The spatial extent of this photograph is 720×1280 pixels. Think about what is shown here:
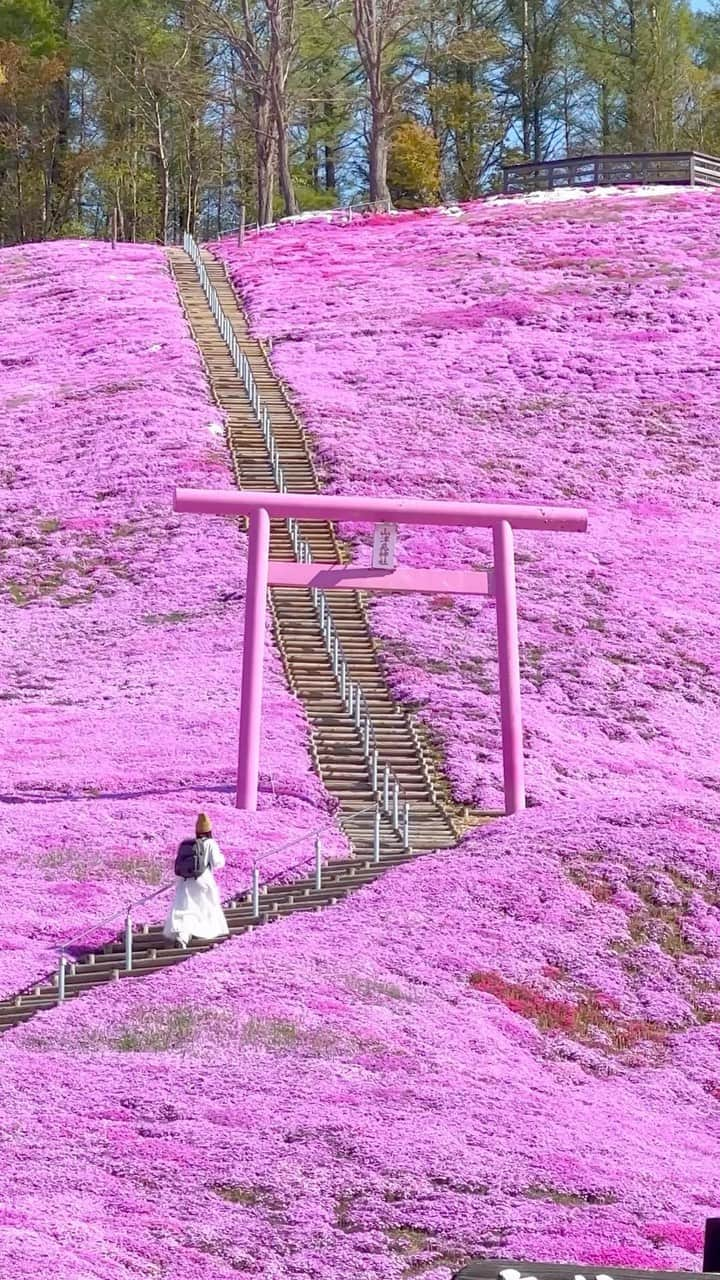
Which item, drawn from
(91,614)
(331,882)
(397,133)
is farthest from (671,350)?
(397,133)

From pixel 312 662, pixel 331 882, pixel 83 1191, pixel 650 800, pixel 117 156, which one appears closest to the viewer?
pixel 83 1191

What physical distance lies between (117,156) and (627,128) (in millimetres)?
25781

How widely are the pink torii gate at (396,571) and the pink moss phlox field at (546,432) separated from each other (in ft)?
5.33

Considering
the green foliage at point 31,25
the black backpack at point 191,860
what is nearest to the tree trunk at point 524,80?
the green foliage at point 31,25

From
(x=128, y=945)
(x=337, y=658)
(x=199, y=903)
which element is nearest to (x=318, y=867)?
(x=199, y=903)

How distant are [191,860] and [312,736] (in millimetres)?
10139

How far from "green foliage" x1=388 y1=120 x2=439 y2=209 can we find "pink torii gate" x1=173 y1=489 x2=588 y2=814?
210 feet

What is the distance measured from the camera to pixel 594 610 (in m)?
38.8

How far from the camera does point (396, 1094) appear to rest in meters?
17.8

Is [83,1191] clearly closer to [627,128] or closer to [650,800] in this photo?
[650,800]

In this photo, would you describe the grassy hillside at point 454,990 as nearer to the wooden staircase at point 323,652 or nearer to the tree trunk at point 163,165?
the wooden staircase at point 323,652

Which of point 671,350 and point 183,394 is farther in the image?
point 671,350

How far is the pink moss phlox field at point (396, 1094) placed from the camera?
15.2 metres

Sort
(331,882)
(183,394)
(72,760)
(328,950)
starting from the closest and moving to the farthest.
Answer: (328,950), (331,882), (72,760), (183,394)
